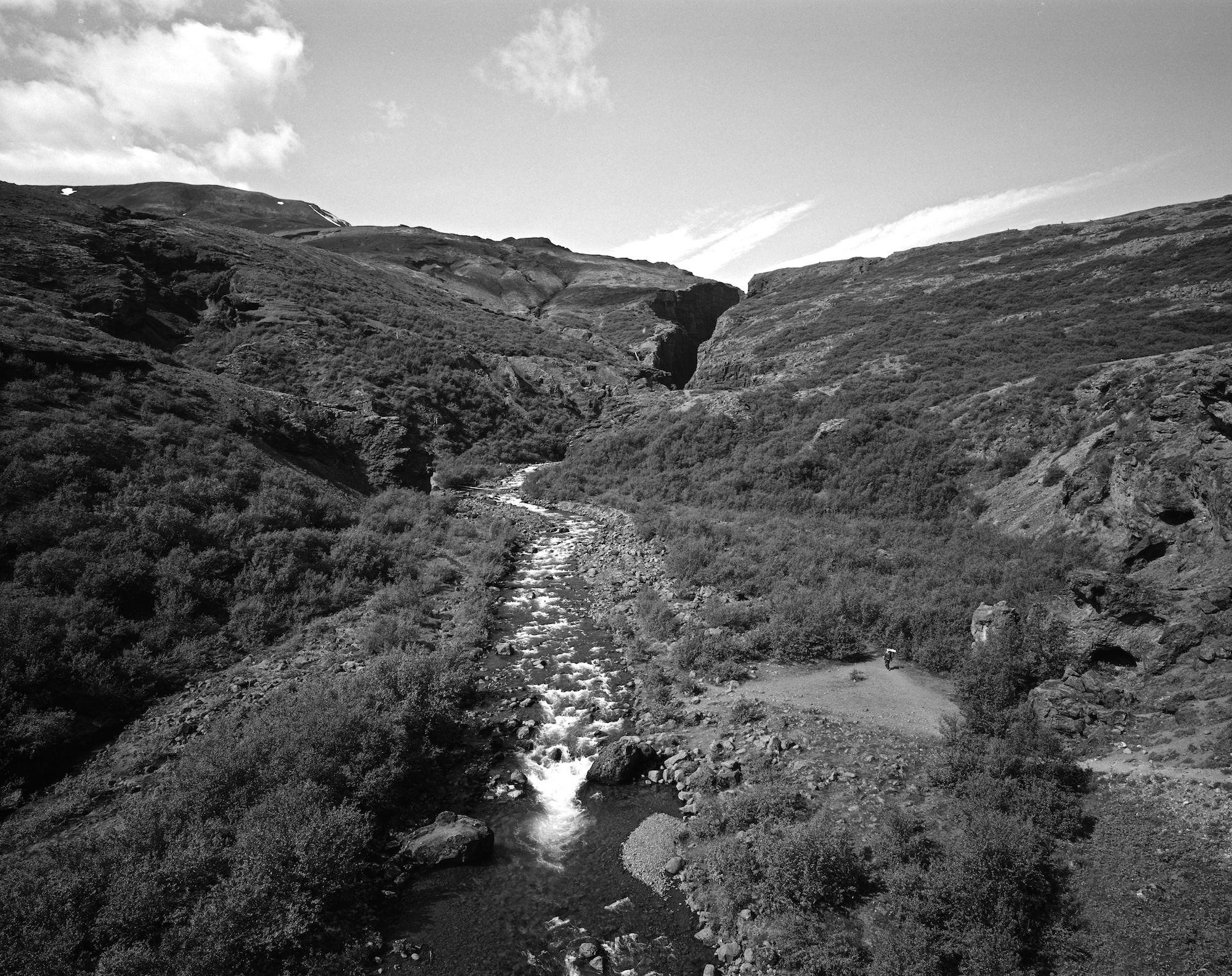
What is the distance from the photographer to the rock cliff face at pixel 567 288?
89.9m

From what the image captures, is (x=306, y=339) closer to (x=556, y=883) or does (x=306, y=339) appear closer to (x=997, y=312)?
(x=556, y=883)

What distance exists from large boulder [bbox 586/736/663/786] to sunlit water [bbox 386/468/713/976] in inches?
9.1

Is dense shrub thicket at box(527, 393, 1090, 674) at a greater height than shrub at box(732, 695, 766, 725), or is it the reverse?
dense shrub thicket at box(527, 393, 1090, 674)

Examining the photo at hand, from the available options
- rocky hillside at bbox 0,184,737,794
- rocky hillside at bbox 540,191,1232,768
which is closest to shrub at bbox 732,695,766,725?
rocky hillside at bbox 540,191,1232,768

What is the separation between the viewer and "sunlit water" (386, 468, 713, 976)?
27.2ft

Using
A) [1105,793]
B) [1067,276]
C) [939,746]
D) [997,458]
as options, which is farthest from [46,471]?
[1067,276]

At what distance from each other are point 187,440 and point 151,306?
3402 cm

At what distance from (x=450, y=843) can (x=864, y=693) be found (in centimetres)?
1027

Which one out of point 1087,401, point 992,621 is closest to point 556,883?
point 992,621

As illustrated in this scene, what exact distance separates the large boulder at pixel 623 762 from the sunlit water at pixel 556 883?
232mm

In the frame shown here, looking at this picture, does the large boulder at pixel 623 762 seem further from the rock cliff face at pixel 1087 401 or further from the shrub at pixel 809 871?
the rock cliff face at pixel 1087 401

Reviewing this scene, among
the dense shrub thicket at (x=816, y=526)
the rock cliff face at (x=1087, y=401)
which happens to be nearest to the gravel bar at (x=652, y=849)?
the dense shrub thicket at (x=816, y=526)

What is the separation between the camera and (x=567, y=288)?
4749 inches

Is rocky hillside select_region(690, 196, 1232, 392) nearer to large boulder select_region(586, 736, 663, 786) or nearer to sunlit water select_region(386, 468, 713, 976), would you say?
large boulder select_region(586, 736, 663, 786)
